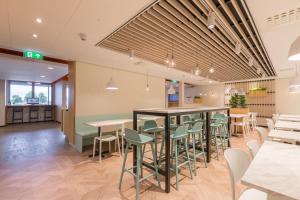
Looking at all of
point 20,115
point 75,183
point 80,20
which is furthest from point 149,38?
point 20,115

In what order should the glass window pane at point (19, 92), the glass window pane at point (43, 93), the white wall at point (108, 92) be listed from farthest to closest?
the glass window pane at point (43, 93) < the glass window pane at point (19, 92) < the white wall at point (108, 92)

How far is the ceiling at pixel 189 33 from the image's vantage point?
2.00m

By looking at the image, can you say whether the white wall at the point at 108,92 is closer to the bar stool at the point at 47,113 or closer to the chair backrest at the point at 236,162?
the chair backrest at the point at 236,162

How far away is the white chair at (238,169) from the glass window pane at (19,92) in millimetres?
11789

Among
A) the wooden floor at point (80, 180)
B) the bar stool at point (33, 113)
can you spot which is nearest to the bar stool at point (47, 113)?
the bar stool at point (33, 113)

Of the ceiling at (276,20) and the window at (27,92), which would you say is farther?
the window at (27,92)

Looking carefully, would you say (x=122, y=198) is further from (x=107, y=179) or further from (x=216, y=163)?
(x=216, y=163)

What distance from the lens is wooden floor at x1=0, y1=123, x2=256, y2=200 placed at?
2.20 m

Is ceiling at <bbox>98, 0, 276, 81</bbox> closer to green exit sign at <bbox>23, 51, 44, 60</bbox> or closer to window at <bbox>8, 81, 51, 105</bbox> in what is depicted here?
green exit sign at <bbox>23, 51, 44, 60</bbox>

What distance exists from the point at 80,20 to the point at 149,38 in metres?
1.27

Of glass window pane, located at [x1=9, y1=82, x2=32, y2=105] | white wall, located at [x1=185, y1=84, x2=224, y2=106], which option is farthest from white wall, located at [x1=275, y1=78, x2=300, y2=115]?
glass window pane, located at [x1=9, y1=82, x2=32, y2=105]

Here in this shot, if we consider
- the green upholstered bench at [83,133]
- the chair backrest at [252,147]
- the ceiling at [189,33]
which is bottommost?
the green upholstered bench at [83,133]

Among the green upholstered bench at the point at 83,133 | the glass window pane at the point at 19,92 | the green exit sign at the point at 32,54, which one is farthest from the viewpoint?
the glass window pane at the point at 19,92

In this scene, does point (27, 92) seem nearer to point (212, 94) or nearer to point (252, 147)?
point (252, 147)
